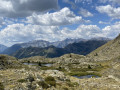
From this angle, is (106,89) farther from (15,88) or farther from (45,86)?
(15,88)

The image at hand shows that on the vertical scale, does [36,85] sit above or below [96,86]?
above

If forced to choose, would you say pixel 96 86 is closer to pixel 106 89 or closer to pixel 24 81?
pixel 106 89

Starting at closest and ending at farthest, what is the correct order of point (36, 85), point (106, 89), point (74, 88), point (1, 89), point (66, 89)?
point (1, 89) < point (36, 85) < point (66, 89) < point (74, 88) < point (106, 89)

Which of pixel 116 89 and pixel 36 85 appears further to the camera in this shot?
pixel 116 89

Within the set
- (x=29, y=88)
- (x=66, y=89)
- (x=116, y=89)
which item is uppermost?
(x=29, y=88)

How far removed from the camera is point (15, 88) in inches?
960

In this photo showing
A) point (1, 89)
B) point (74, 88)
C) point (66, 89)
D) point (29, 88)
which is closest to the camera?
point (1, 89)

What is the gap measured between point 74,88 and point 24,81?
41.1 ft

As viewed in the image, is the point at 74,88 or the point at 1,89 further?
the point at 74,88

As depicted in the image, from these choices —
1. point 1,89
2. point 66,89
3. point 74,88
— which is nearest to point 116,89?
point 74,88

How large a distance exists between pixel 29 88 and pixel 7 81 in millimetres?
5884

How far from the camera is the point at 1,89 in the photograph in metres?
24.0

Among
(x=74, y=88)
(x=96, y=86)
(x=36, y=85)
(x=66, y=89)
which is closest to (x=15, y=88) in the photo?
(x=36, y=85)

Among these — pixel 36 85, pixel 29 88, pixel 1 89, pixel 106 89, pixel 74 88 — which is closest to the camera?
pixel 1 89
